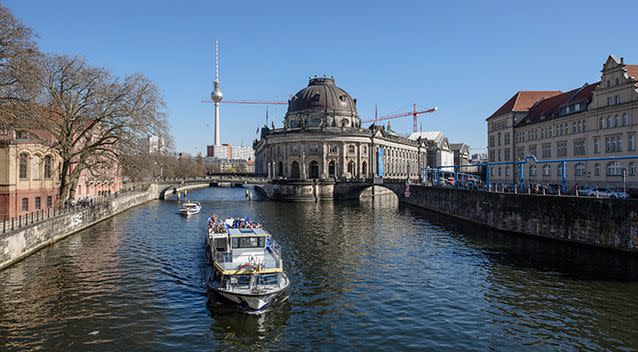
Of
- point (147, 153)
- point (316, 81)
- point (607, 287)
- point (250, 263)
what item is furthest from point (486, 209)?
point (316, 81)

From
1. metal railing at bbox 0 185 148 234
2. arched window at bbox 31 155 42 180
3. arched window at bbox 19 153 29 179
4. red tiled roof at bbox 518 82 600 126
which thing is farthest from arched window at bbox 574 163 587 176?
arched window at bbox 19 153 29 179

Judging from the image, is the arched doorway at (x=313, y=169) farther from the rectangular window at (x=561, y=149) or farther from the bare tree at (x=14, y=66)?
the bare tree at (x=14, y=66)

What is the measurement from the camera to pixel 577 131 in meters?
68.0

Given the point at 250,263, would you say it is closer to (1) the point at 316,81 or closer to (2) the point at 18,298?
(2) the point at 18,298

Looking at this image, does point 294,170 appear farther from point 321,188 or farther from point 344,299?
point 344,299

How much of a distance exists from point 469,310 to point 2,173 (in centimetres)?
4083

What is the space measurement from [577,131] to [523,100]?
24002mm

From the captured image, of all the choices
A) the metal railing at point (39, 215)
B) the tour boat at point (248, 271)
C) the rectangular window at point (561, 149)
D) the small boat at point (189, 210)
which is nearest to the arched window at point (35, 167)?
the metal railing at point (39, 215)

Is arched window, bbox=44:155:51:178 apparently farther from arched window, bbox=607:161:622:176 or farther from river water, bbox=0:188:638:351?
arched window, bbox=607:161:622:176

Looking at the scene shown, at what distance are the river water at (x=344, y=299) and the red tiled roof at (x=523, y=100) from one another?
54953 mm

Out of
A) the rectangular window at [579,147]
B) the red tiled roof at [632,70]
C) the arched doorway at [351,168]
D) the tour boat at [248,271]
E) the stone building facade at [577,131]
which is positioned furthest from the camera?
the arched doorway at [351,168]

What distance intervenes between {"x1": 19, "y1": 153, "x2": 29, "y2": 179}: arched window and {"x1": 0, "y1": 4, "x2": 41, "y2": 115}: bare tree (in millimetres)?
15180

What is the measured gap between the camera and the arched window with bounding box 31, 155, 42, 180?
45719mm

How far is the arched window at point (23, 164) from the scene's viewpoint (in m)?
43.9
